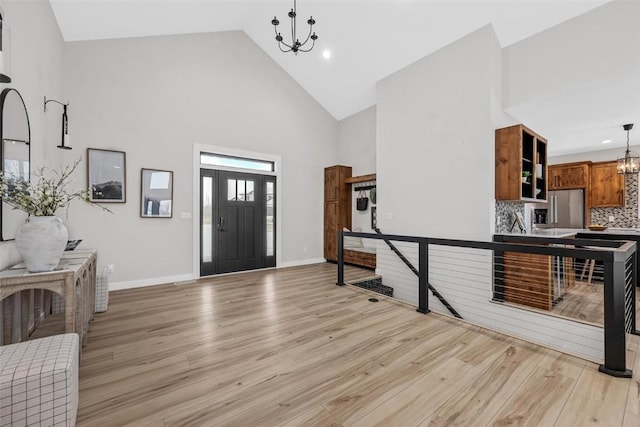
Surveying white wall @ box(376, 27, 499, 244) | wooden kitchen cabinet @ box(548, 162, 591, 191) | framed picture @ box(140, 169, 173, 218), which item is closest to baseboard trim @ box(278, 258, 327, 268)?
white wall @ box(376, 27, 499, 244)

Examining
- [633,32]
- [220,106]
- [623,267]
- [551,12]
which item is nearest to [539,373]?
[623,267]

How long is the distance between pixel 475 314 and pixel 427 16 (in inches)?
176

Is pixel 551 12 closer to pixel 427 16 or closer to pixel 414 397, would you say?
pixel 427 16

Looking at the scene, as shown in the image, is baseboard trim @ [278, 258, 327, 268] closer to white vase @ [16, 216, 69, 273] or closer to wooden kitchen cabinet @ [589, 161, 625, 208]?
white vase @ [16, 216, 69, 273]

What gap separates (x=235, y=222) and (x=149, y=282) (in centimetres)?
182

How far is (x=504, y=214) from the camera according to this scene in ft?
13.5

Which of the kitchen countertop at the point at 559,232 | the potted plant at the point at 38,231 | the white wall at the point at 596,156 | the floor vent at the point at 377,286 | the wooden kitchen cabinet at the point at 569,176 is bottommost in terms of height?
the floor vent at the point at 377,286

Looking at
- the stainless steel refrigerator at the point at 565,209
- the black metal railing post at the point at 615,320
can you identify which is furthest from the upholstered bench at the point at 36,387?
the stainless steel refrigerator at the point at 565,209

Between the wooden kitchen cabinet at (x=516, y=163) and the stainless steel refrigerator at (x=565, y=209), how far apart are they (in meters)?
3.65

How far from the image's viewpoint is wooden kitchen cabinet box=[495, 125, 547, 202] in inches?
142

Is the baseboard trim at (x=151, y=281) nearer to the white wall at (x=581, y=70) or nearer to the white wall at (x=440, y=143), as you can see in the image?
the white wall at (x=440, y=143)

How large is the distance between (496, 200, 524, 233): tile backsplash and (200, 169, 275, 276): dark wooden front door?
14.0 ft

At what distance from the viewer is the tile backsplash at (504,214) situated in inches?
157

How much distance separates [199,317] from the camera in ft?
10.4
